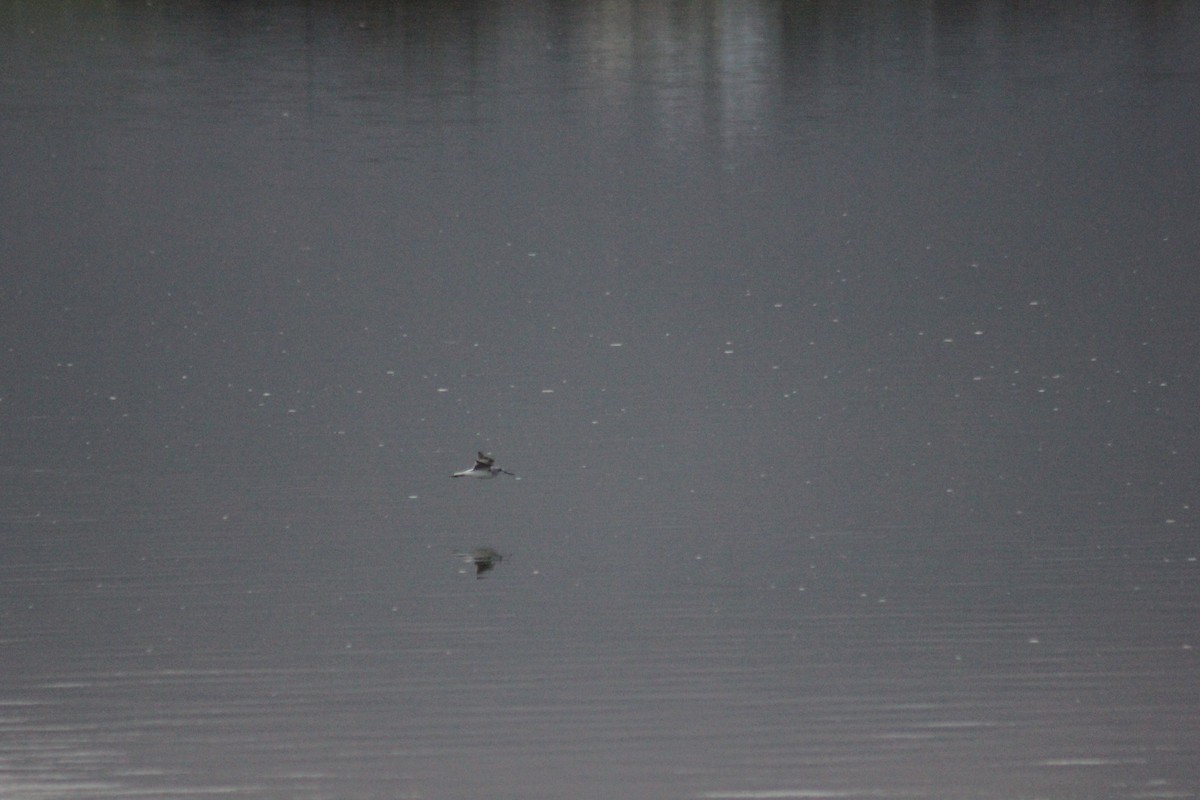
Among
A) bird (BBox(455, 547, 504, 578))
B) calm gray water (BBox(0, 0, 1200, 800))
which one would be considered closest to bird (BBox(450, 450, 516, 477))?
calm gray water (BBox(0, 0, 1200, 800))

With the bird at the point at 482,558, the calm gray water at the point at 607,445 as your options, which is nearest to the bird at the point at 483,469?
the calm gray water at the point at 607,445

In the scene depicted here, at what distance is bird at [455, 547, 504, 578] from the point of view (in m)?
13.1

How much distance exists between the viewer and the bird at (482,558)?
43.1 feet

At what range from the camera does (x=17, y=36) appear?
1628 inches

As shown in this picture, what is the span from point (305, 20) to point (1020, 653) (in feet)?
110

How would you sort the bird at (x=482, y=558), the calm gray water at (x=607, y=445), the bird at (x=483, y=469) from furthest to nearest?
the bird at (x=483, y=469) < the bird at (x=482, y=558) < the calm gray water at (x=607, y=445)

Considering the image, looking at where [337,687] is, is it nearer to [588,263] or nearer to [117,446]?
[117,446]

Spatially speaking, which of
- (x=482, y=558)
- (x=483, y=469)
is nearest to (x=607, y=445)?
(x=483, y=469)

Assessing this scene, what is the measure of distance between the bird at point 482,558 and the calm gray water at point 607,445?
10 cm

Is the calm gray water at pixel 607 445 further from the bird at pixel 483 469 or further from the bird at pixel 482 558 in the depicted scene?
the bird at pixel 483 469

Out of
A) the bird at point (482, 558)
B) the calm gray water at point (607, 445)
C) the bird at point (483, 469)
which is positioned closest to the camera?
the calm gray water at point (607, 445)

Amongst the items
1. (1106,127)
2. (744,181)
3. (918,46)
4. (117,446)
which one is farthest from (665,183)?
(918,46)

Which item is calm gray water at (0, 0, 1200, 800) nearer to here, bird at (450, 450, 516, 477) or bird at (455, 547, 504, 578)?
bird at (455, 547, 504, 578)

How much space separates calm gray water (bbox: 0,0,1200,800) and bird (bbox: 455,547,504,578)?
0.10m
